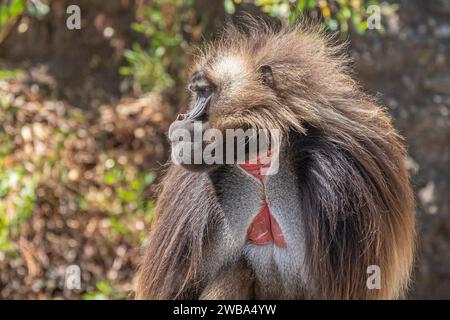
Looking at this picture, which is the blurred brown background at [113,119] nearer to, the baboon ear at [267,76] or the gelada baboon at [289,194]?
the gelada baboon at [289,194]

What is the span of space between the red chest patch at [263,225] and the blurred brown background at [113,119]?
253 cm

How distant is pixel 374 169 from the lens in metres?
4.19

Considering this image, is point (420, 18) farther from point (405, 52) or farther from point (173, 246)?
point (173, 246)

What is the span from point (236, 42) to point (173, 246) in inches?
44.4

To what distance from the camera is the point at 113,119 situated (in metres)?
7.79

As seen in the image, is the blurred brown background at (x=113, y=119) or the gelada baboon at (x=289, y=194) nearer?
the gelada baboon at (x=289, y=194)

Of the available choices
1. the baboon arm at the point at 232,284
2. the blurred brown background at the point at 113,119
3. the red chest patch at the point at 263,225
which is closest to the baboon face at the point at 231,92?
the red chest patch at the point at 263,225

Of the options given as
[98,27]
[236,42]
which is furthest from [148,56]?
[236,42]

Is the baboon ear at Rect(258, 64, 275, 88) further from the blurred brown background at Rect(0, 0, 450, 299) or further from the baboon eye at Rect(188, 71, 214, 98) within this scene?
the blurred brown background at Rect(0, 0, 450, 299)

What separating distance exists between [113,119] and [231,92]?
3.70 meters

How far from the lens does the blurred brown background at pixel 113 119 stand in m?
7.00

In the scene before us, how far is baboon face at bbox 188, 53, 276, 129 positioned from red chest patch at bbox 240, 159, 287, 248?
0.28m

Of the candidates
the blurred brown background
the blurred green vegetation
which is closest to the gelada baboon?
the blurred brown background
